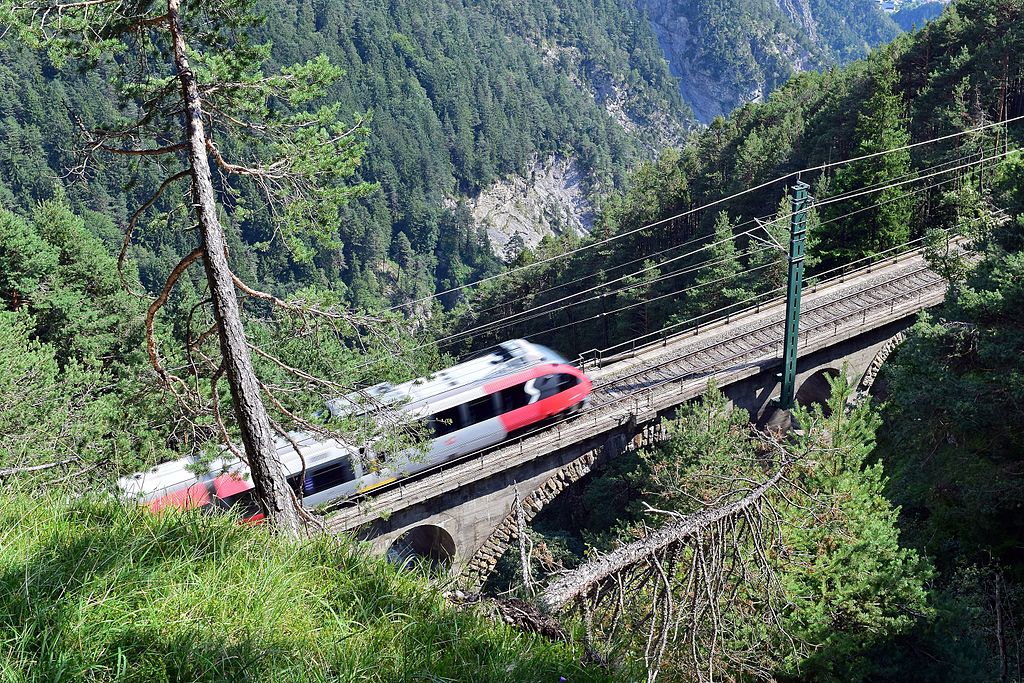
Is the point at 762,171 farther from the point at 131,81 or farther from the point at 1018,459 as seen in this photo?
the point at 131,81

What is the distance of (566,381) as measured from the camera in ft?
71.5

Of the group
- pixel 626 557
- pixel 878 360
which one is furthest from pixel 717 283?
pixel 626 557

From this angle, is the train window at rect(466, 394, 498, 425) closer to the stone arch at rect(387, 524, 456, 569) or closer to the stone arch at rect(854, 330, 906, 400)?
the stone arch at rect(387, 524, 456, 569)

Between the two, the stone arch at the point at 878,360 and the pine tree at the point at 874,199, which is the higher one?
the pine tree at the point at 874,199

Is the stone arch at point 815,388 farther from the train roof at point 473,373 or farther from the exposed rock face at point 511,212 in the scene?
the exposed rock face at point 511,212

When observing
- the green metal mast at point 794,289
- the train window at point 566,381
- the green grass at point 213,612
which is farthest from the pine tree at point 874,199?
the green grass at point 213,612

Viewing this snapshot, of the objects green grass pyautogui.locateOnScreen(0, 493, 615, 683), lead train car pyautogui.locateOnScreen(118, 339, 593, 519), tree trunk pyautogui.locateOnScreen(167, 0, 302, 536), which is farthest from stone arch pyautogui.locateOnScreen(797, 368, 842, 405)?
green grass pyautogui.locateOnScreen(0, 493, 615, 683)

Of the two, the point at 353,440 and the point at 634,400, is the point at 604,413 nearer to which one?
the point at 634,400

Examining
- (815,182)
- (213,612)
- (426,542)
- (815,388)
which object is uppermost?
(213,612)

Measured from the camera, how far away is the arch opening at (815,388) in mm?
26328

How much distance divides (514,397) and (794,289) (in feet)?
27.1

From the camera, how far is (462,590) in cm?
599

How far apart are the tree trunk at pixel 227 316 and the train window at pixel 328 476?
9.73 meters

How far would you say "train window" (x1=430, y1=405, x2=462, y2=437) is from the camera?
1967cm
